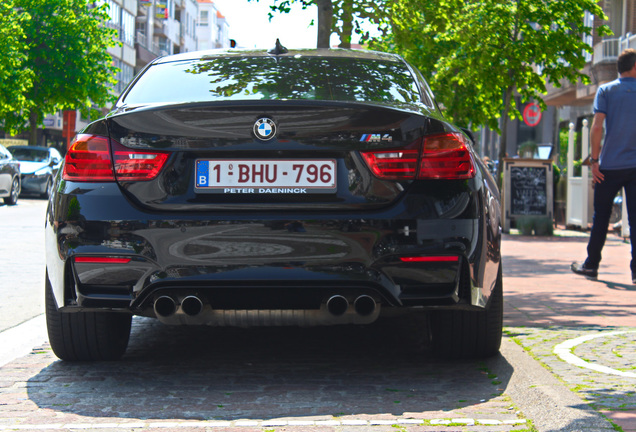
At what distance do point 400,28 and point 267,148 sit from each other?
8.78 metres

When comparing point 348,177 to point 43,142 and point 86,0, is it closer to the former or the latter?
point 86,0

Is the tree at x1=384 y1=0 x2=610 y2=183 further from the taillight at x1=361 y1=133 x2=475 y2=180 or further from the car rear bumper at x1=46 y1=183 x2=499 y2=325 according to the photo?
the car rear bumper at x1=46 y1=183 x2=499 y2=325

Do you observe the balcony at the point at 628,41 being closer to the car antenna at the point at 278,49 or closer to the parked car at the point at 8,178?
the parked car at the point at 8,178

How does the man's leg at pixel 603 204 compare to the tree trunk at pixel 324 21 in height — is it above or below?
below

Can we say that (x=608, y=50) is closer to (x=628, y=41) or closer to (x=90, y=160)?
(x=628, y=41)

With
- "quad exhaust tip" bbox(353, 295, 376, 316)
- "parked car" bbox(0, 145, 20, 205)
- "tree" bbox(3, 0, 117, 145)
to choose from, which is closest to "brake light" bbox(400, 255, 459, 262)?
"quad exhaust tip" bbox(353, 295, 376, 316)

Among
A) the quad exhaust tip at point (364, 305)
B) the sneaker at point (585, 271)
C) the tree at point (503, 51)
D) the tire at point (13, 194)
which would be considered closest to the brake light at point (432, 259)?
the quad exhaust tip at point (364, 305)

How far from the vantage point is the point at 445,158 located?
4652 millimetres

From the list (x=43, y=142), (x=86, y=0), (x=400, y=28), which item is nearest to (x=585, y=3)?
(x=400, y=28)

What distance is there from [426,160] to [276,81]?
0.86 metres

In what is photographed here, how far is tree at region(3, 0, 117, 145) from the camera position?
40656 mm

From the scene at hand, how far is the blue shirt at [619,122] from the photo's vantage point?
29.9 ft

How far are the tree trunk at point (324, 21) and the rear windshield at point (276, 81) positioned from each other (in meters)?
7.30

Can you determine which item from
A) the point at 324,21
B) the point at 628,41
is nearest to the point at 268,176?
the point at 324,21
